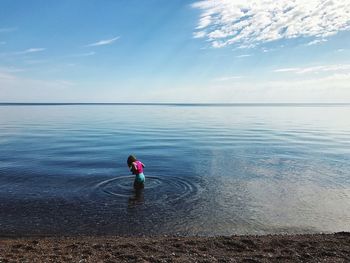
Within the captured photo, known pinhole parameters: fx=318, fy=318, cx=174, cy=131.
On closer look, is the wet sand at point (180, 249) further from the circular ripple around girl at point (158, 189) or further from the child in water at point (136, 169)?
the child in water at point (136, 169)

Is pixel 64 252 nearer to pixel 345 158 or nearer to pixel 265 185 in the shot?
pixel 265 185

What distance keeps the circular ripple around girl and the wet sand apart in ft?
A: 14.6

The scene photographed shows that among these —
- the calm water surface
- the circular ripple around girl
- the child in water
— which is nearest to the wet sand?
the calm water surface

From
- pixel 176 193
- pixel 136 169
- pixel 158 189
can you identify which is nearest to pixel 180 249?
pixel 176 193

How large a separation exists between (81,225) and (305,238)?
8493 mm

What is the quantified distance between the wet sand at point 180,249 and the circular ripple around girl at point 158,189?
4.45m

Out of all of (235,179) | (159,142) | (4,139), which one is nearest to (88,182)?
(235,179)

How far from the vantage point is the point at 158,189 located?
1747 centimetres

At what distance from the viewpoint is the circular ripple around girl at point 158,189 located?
15.9m

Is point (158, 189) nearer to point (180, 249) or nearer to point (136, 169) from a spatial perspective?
point (136, 169)

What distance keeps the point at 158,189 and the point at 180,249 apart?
7783mm

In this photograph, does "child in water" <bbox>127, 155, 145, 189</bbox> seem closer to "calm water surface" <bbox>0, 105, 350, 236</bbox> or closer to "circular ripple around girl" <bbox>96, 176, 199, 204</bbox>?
"circular ripple around girl" <bbox>96, 176, 199, 204</bbox>

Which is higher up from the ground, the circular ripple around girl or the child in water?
the child in water

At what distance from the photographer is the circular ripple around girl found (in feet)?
52.3
